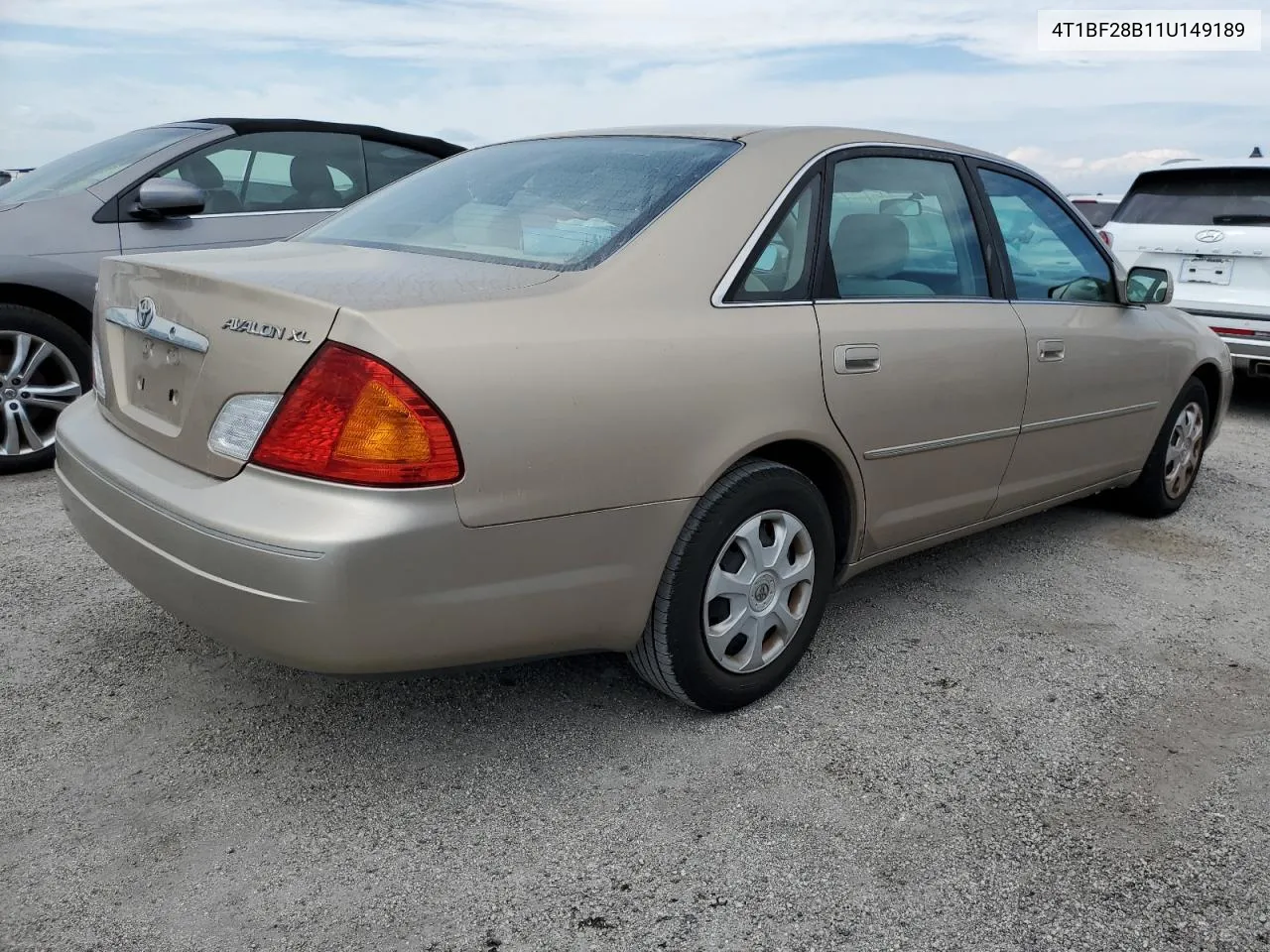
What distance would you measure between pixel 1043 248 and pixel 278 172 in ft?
12.4

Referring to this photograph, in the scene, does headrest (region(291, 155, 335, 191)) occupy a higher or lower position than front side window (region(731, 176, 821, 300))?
higher

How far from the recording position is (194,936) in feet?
6.37

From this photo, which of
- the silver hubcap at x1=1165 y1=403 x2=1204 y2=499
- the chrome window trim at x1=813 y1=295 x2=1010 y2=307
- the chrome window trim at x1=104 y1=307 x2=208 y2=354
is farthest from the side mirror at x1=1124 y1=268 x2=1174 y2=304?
the chrome window trim at x1=104 y1=307 x2=208 y2=354

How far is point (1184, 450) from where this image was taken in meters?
4.71

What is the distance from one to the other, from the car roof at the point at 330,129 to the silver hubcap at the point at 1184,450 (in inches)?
135

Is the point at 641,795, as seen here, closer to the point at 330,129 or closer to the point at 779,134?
the point at 779,134

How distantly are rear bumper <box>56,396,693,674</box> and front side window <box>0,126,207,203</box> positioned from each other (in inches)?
127

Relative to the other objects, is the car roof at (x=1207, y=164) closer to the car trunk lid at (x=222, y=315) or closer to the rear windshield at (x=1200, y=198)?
the rear windshield at (x=1200, y=198)

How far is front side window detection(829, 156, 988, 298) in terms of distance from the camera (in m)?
2.97

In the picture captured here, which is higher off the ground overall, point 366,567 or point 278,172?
point 278,172

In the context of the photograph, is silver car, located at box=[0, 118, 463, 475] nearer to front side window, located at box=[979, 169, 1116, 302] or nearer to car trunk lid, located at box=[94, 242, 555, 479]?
car trunk lid, located at box=[94, 242, 555, 479]

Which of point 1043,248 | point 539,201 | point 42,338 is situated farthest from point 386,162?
point 1043,248

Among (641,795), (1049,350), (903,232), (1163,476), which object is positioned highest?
(903,232)

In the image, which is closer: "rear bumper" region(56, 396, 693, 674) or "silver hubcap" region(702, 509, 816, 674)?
"rear bumper" region(56, 396, 693, 674)
